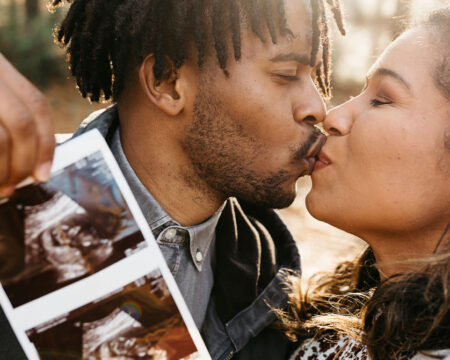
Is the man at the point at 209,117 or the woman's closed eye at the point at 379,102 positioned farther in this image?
the man at the point at 209,117

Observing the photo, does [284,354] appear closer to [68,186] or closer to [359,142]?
[359,142]

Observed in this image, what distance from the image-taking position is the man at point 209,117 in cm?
234

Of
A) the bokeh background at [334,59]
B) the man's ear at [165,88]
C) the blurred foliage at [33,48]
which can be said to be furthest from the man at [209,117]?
the blurred foliage at [33,48]

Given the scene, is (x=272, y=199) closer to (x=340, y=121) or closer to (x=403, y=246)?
(x=340, y=121)

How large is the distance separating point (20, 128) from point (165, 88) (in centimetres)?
125

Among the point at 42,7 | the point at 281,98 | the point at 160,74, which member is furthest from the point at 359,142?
the point at 42,7

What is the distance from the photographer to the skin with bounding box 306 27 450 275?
1979 mm

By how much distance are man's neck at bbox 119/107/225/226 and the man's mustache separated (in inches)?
20.0

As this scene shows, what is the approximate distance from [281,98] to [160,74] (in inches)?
23.1

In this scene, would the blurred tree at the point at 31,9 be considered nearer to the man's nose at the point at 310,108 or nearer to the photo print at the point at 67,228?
the man's nose at the point at 310,108

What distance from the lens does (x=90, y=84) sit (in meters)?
2.64

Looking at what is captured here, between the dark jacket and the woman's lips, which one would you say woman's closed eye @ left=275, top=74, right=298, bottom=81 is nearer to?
the woman's lips

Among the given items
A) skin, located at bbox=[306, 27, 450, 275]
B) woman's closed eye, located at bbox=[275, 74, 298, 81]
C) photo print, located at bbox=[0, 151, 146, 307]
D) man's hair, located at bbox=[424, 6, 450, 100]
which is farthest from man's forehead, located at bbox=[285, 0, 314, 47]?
photo print, located at bbox=[0, 151, 146, 307]

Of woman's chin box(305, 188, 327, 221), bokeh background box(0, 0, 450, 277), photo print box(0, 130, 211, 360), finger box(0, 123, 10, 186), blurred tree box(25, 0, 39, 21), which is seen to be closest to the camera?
finger box(0, 123, 10, 186)
